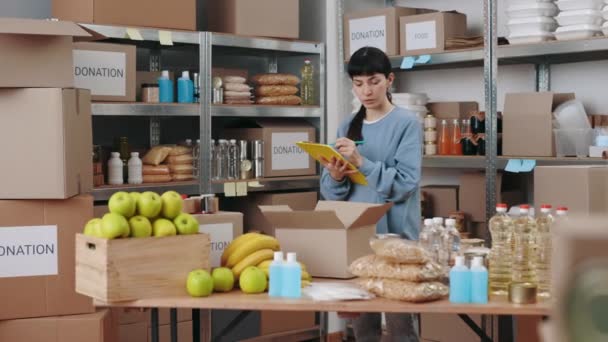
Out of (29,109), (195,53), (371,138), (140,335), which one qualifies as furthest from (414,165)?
(195,53)

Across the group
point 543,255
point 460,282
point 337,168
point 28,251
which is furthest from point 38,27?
point 543,255

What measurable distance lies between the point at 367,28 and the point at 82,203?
2.42m

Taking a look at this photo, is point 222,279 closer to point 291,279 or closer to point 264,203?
point 291,279

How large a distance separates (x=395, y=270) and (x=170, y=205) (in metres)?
0.72

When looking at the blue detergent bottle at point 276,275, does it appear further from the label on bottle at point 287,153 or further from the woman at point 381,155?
the label on bottle at point 287,153

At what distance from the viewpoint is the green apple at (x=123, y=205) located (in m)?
2.80

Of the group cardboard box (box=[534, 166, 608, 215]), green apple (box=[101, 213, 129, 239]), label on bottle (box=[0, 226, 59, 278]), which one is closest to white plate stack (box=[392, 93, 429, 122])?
cardboard box (box=[534, 166, 608, 215])

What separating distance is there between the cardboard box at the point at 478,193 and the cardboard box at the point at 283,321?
3.86ft

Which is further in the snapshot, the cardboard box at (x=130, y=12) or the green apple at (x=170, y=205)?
the cardboard box at (x=130, y=12)

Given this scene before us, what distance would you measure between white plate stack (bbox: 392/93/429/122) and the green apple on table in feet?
9.08

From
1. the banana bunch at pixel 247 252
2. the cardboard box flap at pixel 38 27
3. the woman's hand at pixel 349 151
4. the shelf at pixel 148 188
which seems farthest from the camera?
the shelf at pixel 148 188

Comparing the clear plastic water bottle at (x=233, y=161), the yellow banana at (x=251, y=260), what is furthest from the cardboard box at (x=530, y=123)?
the yellow banana at (x=251, y=260)

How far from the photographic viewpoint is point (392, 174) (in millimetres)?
3836

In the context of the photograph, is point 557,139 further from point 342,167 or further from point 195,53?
point 195,53
